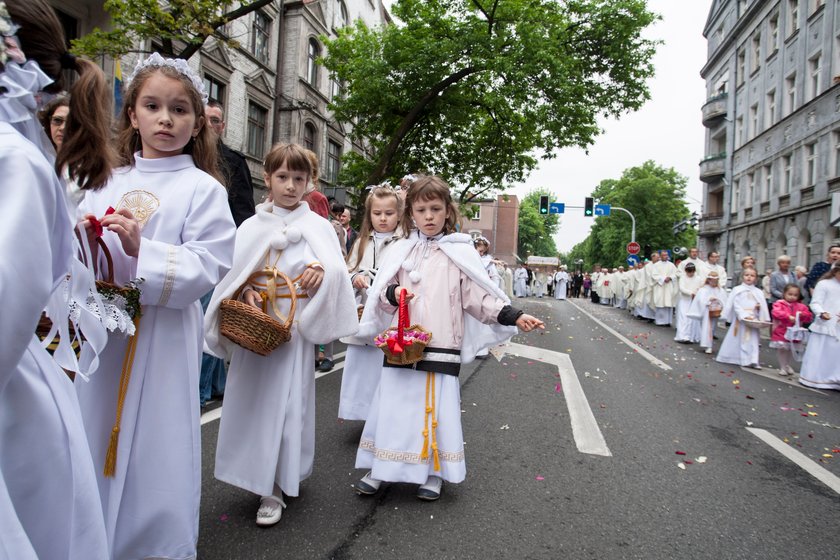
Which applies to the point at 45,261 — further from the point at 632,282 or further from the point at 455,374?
the point at 632,282

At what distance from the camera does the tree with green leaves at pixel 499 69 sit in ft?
50.4

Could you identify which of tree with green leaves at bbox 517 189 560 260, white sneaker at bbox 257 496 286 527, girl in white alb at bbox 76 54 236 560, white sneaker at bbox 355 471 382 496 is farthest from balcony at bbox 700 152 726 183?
tree with green leaves at bbox 517 189 560 260

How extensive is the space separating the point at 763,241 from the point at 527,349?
2577 centimetres

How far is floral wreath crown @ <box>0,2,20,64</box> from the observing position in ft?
3.73

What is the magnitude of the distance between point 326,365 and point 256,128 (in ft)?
56.1

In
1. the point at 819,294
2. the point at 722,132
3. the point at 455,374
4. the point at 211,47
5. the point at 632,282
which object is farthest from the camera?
the point at 722,132

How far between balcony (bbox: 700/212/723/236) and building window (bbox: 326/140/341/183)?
81.1 ft

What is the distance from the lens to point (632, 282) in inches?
875

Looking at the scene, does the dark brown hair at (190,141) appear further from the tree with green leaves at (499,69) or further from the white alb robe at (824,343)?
the tree with green leaves at (499,69)

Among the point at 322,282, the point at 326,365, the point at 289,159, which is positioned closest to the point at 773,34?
the point at 326,365

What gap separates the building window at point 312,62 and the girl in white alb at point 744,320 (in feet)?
66.0

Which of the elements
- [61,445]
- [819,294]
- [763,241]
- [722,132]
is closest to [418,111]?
[819,294]

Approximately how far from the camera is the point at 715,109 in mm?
38219

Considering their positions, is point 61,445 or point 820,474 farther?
point 820,474
